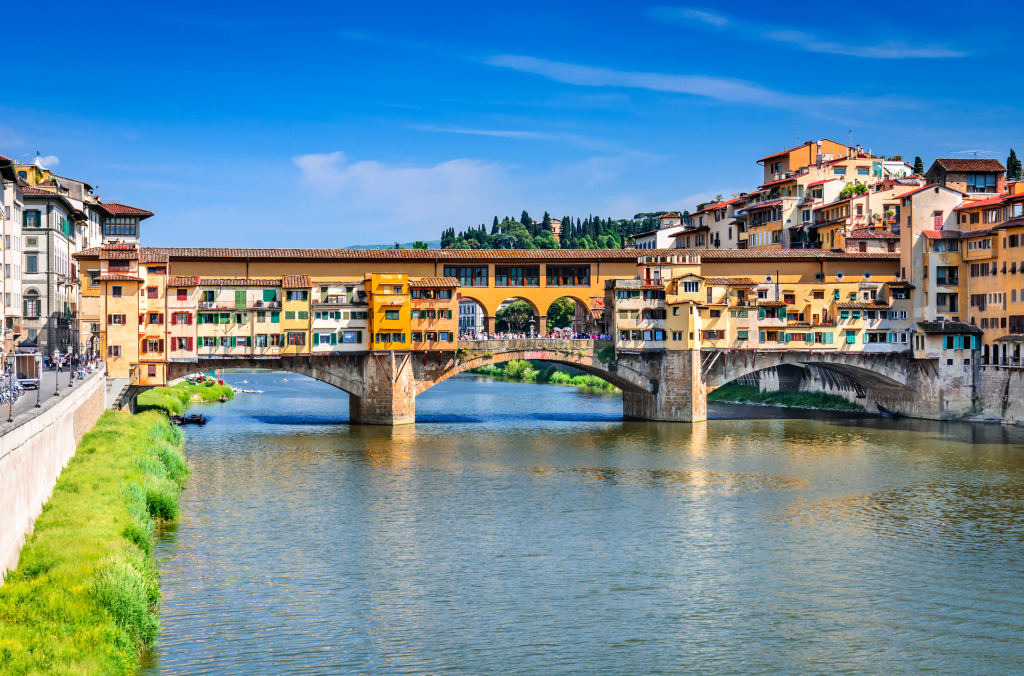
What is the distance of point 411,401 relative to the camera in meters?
71.3

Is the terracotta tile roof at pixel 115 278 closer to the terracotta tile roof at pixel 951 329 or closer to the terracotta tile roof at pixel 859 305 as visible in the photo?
the terracotta tile roof at pixel 859 305

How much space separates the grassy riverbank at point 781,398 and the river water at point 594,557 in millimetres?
21950

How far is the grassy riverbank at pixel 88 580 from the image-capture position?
70.0 feet

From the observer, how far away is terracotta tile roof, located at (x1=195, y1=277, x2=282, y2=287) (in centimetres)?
6838

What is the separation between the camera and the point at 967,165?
79.6m

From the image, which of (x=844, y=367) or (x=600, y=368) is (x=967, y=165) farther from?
(x=600, y=368)

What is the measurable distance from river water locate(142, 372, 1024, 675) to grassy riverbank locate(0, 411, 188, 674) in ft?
4.11

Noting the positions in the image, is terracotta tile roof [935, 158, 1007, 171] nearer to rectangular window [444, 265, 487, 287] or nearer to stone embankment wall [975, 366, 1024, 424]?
stone embankment wall [975, 366, 1024, 424]

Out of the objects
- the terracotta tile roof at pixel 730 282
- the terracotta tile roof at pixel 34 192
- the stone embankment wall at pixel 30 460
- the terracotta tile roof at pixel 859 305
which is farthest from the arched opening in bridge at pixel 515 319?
the stone embankment wall at pixel 30 460

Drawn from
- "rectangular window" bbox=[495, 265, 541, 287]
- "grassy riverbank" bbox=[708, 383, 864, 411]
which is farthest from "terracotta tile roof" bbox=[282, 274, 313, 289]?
"grassy riverbank" bbox=[708, 383, 864, 411]

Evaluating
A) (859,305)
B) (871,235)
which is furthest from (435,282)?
(871,235)

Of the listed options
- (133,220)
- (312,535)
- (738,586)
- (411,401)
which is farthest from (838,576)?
(133,220)

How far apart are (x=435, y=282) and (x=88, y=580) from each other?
4817 centimetres

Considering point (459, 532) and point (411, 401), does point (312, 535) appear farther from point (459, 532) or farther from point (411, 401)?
point (411, 401)
